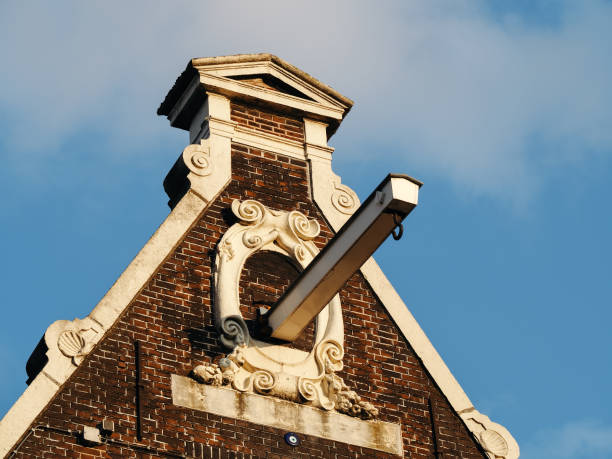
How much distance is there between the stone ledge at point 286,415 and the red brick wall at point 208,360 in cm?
10

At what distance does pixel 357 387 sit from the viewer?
65.8ft

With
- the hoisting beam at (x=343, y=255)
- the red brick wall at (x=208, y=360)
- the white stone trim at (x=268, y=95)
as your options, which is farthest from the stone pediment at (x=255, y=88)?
the hoisting beam at (x=343, y=255)

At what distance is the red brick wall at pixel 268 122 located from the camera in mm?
21812

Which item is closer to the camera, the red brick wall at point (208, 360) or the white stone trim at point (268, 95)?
the red brick wall at point (208, 360)

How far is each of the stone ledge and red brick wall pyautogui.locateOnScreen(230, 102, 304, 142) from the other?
3.81m

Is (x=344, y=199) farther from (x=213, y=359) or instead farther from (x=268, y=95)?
(x=213, y=359)

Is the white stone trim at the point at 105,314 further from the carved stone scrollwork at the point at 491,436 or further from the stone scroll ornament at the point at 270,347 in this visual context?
the carved stone scrollwork at the point at 491,436

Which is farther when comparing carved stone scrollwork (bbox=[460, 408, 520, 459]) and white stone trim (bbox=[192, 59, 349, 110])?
white stone trim (bbox=[192, 59, 349, 110])

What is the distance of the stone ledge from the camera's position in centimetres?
1903

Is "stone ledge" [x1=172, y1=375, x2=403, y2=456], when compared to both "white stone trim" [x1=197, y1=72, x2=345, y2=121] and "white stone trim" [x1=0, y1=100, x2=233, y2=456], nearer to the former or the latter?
"white stone trim" [x1=0, y1=100, x2=233, y2=456]

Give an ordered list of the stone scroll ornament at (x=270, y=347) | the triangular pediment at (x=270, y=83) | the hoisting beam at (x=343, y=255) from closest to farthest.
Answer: the hoisting beam at (x=343, y=255) → the stone scroll ornament at (x=270, y=347) → the triangular pediment at (x=270, y=83)

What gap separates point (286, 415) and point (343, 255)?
1.77m

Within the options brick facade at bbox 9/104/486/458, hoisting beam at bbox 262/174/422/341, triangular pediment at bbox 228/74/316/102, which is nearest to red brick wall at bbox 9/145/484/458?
brick facade at bbox 9/104/486/458

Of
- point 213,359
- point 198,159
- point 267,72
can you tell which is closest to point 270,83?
point 267,72
